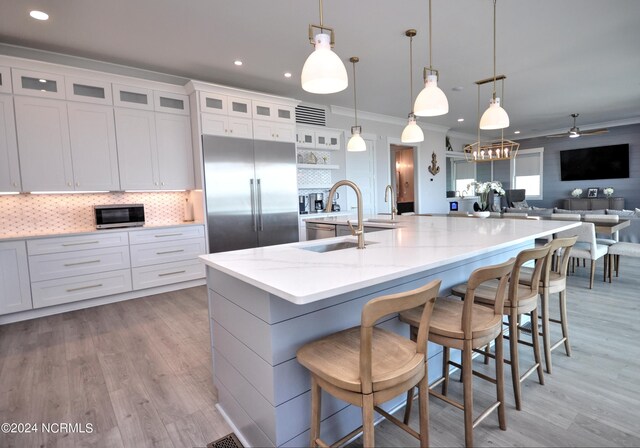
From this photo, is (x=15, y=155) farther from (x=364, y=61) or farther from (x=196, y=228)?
(x=364, y=61)

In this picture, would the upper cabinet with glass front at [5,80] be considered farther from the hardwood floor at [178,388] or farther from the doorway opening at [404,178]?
the doorway opening at [404,178]

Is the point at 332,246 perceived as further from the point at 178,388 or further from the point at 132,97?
the point at 132,97

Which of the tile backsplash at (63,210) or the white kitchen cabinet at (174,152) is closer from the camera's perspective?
the tile backsplash at (63,210)

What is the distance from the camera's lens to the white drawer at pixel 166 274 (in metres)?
4.18

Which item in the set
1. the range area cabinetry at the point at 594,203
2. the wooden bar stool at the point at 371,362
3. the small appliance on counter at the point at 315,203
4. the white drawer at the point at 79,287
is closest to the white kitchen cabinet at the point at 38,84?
the white drawer at the point at 79,287

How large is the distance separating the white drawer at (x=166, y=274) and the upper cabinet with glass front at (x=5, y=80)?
89.6 inches

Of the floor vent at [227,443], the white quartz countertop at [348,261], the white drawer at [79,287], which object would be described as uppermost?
the white quartz countertop at [348,261]

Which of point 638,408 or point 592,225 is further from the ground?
point 592,225

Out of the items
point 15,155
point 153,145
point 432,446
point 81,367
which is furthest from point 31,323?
point 432,446

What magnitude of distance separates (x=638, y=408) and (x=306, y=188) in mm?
4975

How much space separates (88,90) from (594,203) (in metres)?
11.5

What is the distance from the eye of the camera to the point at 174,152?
453 centimetres

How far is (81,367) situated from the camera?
250 cm

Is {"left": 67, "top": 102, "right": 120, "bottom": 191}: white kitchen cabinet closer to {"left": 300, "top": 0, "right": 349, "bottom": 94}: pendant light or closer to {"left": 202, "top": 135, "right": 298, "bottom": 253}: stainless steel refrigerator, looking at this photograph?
{"left": 202, "top": 135, "right": 298, "bottom": 253}: stainless steel refrigerator
